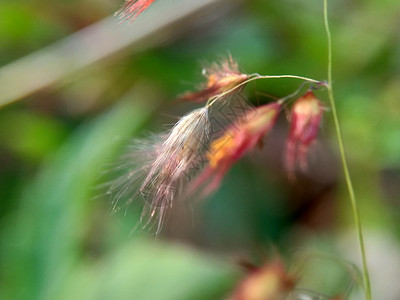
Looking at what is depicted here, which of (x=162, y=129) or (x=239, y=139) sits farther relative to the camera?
(x=162, y=129)

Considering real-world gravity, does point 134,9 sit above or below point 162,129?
below

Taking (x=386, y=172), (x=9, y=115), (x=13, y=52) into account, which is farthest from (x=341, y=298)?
Answer: (x=13, y=52)

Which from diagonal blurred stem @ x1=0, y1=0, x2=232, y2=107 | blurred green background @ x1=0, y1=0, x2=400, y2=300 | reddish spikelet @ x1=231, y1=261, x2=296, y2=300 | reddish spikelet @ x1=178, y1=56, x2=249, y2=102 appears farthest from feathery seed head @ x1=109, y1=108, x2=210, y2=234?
diagonal blurred stem @ x1=0, y1=0, x2=232, y2=107

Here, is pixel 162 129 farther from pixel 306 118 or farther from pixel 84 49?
pixel 306 118

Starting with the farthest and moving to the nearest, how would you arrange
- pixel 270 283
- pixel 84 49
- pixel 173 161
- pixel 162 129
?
1. pixel 84 49
2. pixel 162 129
3. pixel 270 283
4. pixel 173 161

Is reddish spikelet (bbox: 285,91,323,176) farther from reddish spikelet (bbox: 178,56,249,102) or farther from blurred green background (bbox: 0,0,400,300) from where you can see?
blurred green background (bbox: 0,0,400,300)

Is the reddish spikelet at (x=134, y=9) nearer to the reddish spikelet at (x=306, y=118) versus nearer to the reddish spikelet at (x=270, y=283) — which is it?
the reddish spikelet at (x=306, y=118)

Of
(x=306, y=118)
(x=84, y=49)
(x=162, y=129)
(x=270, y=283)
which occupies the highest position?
(x=84, y=49)

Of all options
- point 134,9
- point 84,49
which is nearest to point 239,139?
point 134,9
